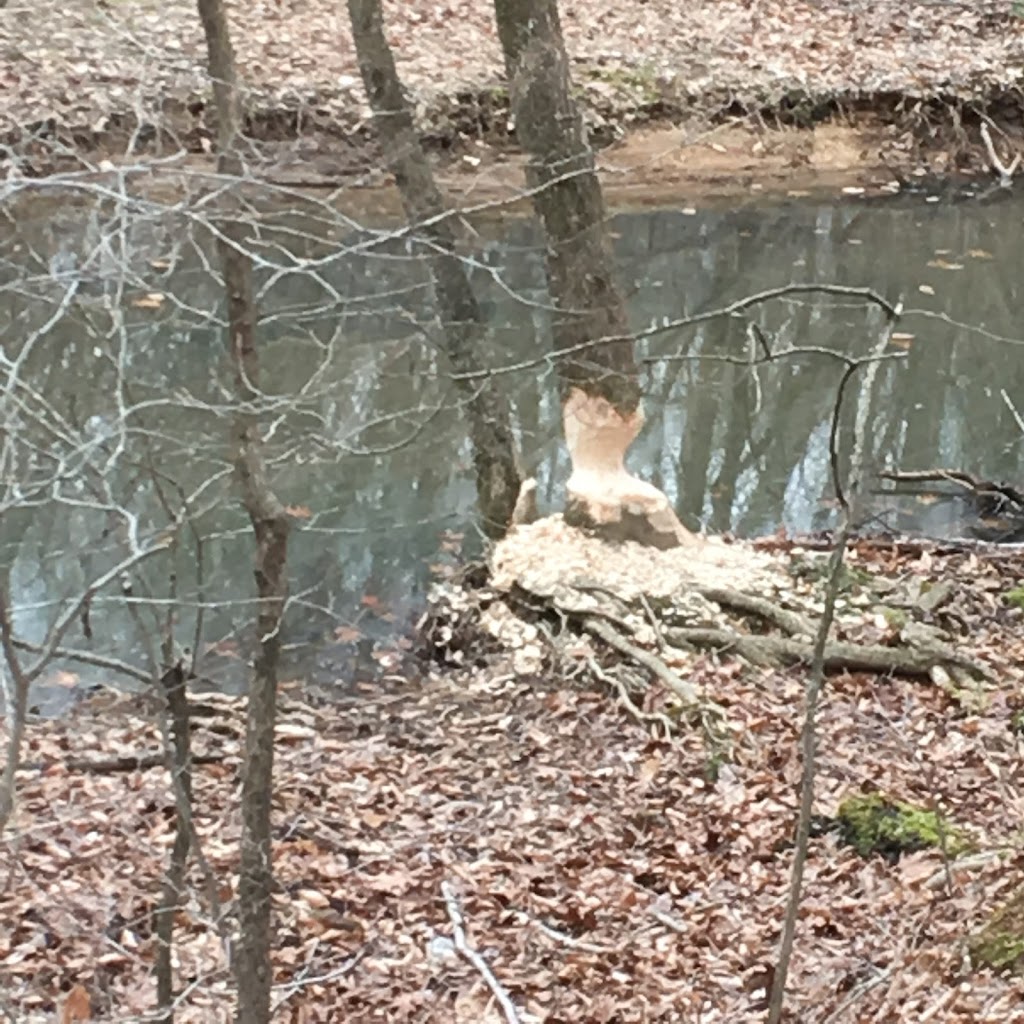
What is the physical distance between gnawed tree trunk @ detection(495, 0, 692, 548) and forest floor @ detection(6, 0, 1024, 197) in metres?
7.10

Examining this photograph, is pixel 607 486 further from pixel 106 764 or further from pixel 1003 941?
pixel 1003 941

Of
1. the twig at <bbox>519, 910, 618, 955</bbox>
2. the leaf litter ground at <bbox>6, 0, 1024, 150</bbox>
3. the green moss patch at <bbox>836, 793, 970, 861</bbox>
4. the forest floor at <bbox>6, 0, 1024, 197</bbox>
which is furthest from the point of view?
the forest floor at <bbox>6, 0, 1024, 197</bbox>

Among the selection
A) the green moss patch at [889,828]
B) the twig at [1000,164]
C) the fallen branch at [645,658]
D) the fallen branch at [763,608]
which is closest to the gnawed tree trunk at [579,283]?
the fallen branch at [763,608]

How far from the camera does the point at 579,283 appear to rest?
666 cm

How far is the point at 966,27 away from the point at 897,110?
1.87 metres

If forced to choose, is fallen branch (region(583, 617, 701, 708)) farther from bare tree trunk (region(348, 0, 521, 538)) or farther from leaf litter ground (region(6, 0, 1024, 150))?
leaf litter ground (region(6, 0, 1024, 150))

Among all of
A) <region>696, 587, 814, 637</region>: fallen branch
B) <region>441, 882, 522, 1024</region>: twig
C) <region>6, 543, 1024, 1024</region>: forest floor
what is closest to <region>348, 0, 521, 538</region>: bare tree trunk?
<region>6, 543, 1024, 1024</region>: forest floor

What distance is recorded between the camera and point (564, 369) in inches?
280

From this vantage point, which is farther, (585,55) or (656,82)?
(585,55)

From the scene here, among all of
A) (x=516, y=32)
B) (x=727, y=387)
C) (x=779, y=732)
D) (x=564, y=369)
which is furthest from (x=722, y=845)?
(x=727, y=387)

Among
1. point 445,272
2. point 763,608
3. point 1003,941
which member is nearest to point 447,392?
point 445,272

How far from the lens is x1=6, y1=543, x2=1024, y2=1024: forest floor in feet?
13.3

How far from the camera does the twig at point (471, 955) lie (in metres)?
4.09

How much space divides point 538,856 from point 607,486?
107 inches
